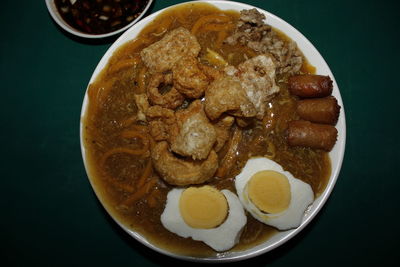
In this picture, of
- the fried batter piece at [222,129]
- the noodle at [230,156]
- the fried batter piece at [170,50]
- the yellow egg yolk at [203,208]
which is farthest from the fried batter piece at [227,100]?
the yellow egg yolk at [203,208]

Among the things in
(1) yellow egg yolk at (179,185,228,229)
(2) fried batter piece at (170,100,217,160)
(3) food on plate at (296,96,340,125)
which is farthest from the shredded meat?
(1) yellow egg yolk at (179,185,228,229)

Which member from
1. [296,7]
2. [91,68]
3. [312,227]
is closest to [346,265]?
[312,227]

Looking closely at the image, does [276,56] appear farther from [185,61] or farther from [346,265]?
[346,265]

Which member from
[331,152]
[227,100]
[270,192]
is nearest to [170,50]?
[227,100]

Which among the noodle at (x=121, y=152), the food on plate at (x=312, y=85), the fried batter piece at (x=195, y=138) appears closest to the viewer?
the fried batter piece at (x=195, y=138)

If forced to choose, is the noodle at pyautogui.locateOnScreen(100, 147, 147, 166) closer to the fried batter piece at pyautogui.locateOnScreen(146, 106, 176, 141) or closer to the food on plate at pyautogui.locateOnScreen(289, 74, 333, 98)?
the fried batter piece at pyautogui.locateOnScreen(146, 106, 176, 141)

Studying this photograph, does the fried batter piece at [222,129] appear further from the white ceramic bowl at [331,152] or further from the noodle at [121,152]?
the white ceramic bowl at [331,152]

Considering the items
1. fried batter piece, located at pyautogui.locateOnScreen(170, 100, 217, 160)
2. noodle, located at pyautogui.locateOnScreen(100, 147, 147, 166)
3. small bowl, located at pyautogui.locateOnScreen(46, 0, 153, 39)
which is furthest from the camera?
small bowl, located at pyautogui.locateOnScreen(46, 0, 153, 39)
